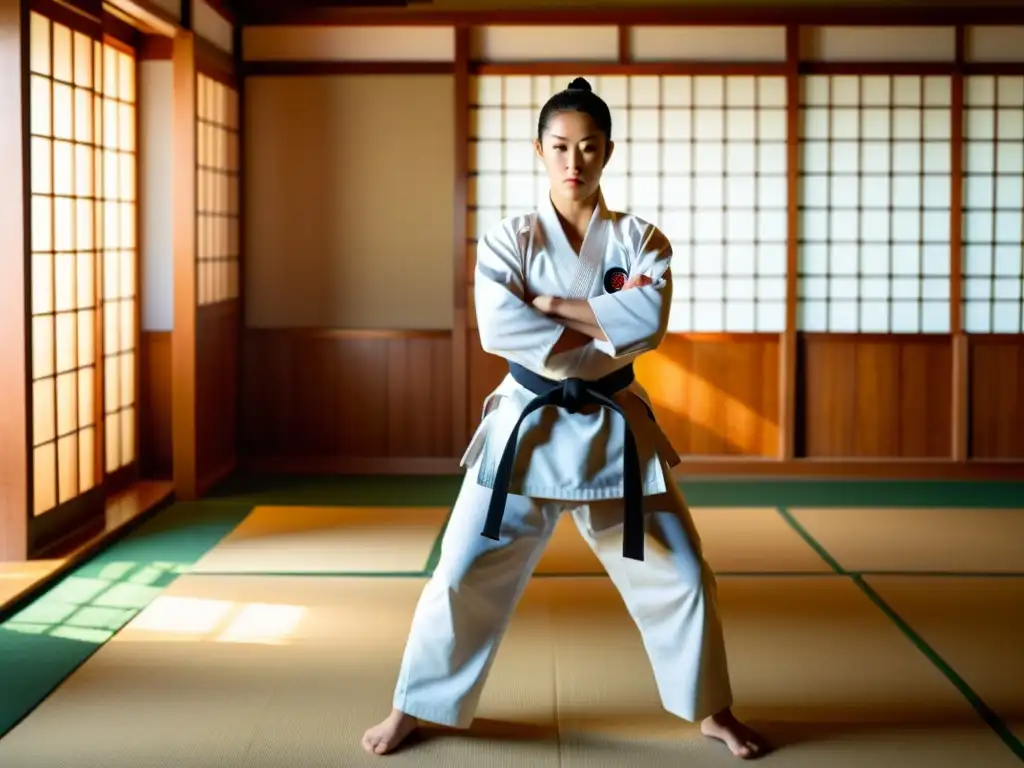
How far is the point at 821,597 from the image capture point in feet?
14.0

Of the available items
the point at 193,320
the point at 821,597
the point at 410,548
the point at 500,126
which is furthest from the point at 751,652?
the point at 500,126

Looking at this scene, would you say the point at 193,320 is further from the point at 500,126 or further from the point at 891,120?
the point at 891,120

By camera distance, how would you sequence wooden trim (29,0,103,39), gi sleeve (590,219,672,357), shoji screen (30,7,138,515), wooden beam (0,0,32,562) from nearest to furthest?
gi sleeve (590,219,672,357), wooden beam (0,0,32,562), wooden trim (29,0,103,39), shoji screen (30,7,138,515)

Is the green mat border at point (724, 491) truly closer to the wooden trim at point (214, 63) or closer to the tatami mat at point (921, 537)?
the tatami mat at point (921, 537)

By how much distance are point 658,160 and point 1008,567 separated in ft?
9.66

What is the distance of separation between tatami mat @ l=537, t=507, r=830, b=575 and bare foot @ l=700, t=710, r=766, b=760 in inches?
62.4

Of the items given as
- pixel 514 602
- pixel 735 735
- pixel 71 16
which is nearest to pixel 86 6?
pixel 71 16

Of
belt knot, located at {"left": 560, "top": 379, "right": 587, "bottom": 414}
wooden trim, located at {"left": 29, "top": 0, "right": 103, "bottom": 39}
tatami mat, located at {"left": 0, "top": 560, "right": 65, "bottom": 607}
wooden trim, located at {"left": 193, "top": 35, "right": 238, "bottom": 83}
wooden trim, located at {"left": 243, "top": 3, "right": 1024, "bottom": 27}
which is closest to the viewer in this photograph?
belt knot, located at {"left": 560, "top": 379, "right": 587, "bottom": 414}

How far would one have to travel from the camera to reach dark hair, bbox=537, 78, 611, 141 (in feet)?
9.06

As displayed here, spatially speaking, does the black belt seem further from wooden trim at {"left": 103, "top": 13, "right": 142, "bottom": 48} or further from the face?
wooden trim at {"left": 103, "top": 13, "right": 142, "bottom": 48}

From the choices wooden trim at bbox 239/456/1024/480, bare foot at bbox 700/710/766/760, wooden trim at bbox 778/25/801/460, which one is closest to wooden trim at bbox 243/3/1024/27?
wooden trim at bbox 778/25/801/460

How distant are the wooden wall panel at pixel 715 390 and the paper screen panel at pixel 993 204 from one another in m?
1.10

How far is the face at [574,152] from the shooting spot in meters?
2.76

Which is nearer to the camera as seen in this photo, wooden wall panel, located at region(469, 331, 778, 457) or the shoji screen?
the shoji screen
